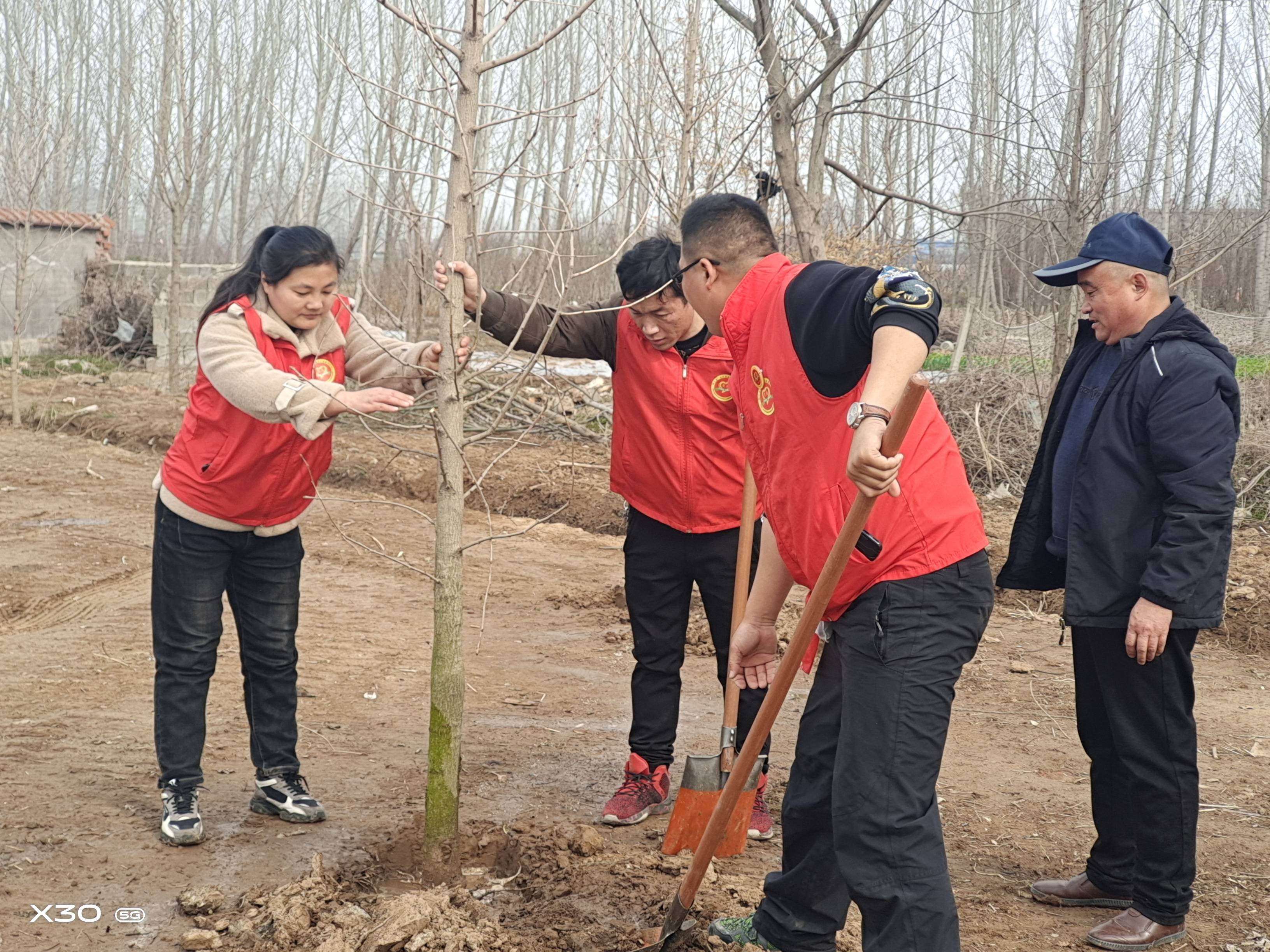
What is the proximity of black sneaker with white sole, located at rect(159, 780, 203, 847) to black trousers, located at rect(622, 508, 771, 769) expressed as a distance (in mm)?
1506

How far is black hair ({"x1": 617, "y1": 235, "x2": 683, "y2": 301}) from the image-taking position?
3750mm

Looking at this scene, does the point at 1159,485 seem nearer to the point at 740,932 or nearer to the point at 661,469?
the point at 661,469

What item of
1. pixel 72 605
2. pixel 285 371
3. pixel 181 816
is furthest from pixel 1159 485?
pixel 72 605

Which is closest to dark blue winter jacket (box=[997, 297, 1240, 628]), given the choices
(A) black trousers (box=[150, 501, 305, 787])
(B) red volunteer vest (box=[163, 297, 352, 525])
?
(B) red volunteer vest (box=[163, 297, 352, 525])

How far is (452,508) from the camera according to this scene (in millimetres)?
3449

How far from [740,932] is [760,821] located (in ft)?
3.32

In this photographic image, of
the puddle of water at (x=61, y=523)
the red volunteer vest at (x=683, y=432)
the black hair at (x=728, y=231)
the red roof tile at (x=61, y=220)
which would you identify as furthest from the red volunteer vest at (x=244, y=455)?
the red roof tile at (x=61, y=220)

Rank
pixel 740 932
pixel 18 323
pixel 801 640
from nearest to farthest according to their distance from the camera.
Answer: pixel 801 640, pixel 740 932, pixel 18 323

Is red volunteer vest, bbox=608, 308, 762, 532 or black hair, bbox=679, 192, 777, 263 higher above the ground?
black hair, bbox=679, 192, 777, 263

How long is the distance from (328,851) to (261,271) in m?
1.85

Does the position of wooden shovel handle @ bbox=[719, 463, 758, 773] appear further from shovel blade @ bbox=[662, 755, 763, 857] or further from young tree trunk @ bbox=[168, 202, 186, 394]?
young tree trunk @ bbox=[168, 202, 186, 394]

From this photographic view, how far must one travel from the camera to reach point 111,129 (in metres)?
36.8

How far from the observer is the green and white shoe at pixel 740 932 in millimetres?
3033

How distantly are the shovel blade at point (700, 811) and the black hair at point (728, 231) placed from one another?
5.73 ft
